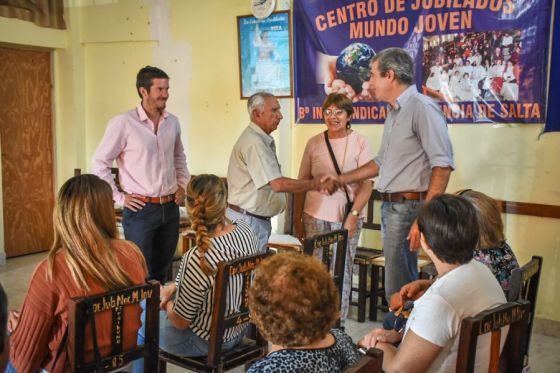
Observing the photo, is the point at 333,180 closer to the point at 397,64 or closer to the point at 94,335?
the point at 397,64

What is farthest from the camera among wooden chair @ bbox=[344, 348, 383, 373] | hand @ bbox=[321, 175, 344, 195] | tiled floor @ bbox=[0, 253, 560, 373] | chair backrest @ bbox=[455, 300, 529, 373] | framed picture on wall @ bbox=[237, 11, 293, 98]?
framed picture on wall @ bbox=[237, 11, 293, 98]

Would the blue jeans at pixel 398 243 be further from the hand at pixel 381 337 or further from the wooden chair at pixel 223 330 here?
the hand at pixel 381 337

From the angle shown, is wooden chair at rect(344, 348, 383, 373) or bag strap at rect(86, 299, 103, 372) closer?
wooden chair at rect(344, 348, 383, 373)

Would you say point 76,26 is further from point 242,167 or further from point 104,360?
point 104,360

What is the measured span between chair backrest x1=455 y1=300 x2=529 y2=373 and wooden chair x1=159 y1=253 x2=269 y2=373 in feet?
2.80

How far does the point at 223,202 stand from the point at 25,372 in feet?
2.92

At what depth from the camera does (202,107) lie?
5.25 meters

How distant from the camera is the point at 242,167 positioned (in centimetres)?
360

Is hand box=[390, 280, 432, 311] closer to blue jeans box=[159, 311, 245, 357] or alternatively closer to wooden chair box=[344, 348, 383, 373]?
blue jeans box=[159, 311, 245, 357]

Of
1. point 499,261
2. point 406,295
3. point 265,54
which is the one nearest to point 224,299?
point 406,295

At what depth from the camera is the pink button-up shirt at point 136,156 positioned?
3.62 meters

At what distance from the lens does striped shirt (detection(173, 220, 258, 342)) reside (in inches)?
89.7

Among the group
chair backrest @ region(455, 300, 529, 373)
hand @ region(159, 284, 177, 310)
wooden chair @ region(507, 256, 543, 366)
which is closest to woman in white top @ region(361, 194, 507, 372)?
chair backrest @ region(455, 300, 529, 373)

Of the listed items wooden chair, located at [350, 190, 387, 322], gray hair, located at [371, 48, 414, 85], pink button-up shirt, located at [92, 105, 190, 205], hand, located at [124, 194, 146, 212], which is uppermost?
gray hair, located at [371, 48, 414, 85]
